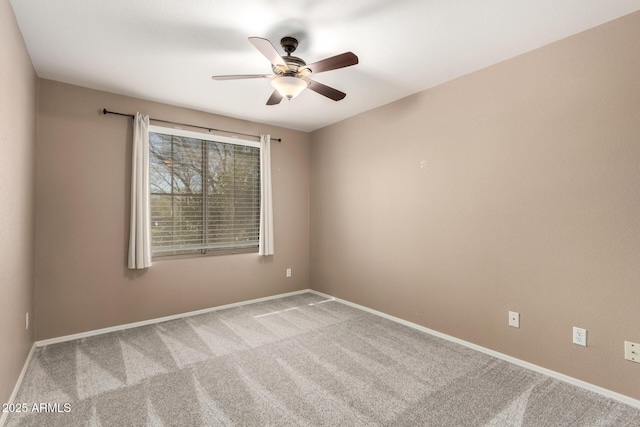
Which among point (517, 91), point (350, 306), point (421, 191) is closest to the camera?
point (517, 91)

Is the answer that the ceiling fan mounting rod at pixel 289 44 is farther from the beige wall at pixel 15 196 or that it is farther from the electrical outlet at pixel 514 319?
the electrical outlet at pixel 514 319

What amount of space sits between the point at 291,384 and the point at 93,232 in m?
2.56

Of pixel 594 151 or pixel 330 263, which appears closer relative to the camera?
pixel 594 151

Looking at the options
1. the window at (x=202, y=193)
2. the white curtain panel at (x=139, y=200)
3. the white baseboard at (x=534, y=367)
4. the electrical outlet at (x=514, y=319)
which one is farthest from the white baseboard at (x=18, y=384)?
the electrical outlet at (x=514, y=319)

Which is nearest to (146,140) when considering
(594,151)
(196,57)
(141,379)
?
(196,57)

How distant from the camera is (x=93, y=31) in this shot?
2248 mm

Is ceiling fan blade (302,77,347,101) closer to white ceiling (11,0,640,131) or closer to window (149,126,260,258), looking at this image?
white ceiling (11,0,640,131)

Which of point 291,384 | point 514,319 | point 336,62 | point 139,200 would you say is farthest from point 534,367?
point 139,200

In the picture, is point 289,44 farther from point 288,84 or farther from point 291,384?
point 291,384

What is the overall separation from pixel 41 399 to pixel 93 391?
0.99 ft

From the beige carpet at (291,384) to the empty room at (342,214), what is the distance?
2 cm

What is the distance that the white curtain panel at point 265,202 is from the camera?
436 centimetres

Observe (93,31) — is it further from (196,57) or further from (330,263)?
(330,263)

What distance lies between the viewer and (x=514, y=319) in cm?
263
